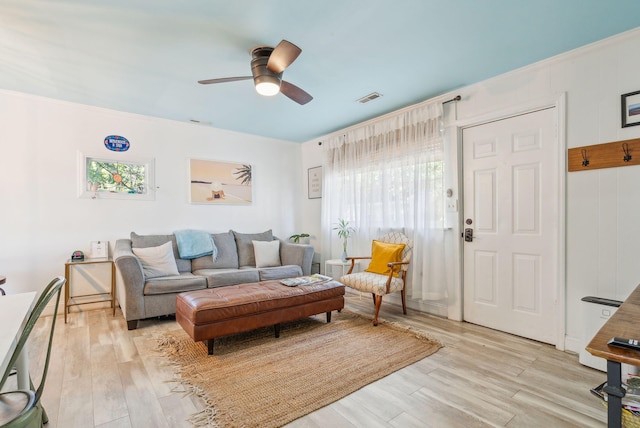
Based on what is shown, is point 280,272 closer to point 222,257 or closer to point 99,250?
point 222,257

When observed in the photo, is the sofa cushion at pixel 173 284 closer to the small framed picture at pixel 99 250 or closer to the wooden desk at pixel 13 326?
the small framed picture at pixel 99 250

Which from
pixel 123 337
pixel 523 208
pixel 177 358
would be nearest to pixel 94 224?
pixel 123 337

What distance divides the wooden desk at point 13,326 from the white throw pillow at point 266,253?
283cm

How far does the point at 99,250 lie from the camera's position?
362cm

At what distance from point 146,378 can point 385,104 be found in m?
3.53

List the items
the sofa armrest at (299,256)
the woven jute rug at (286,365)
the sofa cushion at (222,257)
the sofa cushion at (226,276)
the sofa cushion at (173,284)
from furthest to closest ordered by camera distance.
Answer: the sofa armrest at (299,256), the sofa cushion at (222,257), the sofa cushion at (226,276), the sofa cushion at (173,284), the woven jute rug at (286,365)

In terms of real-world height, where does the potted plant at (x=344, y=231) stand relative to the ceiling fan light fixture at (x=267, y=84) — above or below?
below

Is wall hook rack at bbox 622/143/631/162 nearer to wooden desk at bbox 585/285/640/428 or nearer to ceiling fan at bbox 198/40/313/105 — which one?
wooden desk at bbox 585/285/640/428

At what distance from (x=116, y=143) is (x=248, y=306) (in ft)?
9.53

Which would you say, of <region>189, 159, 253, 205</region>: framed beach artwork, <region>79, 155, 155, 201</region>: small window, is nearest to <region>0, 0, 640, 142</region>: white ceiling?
<region>79, 155, 155, 201</region>: small window

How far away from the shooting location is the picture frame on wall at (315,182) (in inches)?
202

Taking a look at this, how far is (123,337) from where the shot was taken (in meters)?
2.83

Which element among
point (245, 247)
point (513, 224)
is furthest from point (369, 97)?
point (245, 247)

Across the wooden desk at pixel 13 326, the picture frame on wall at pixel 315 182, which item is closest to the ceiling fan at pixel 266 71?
the wooden desk at pixel 13 326
